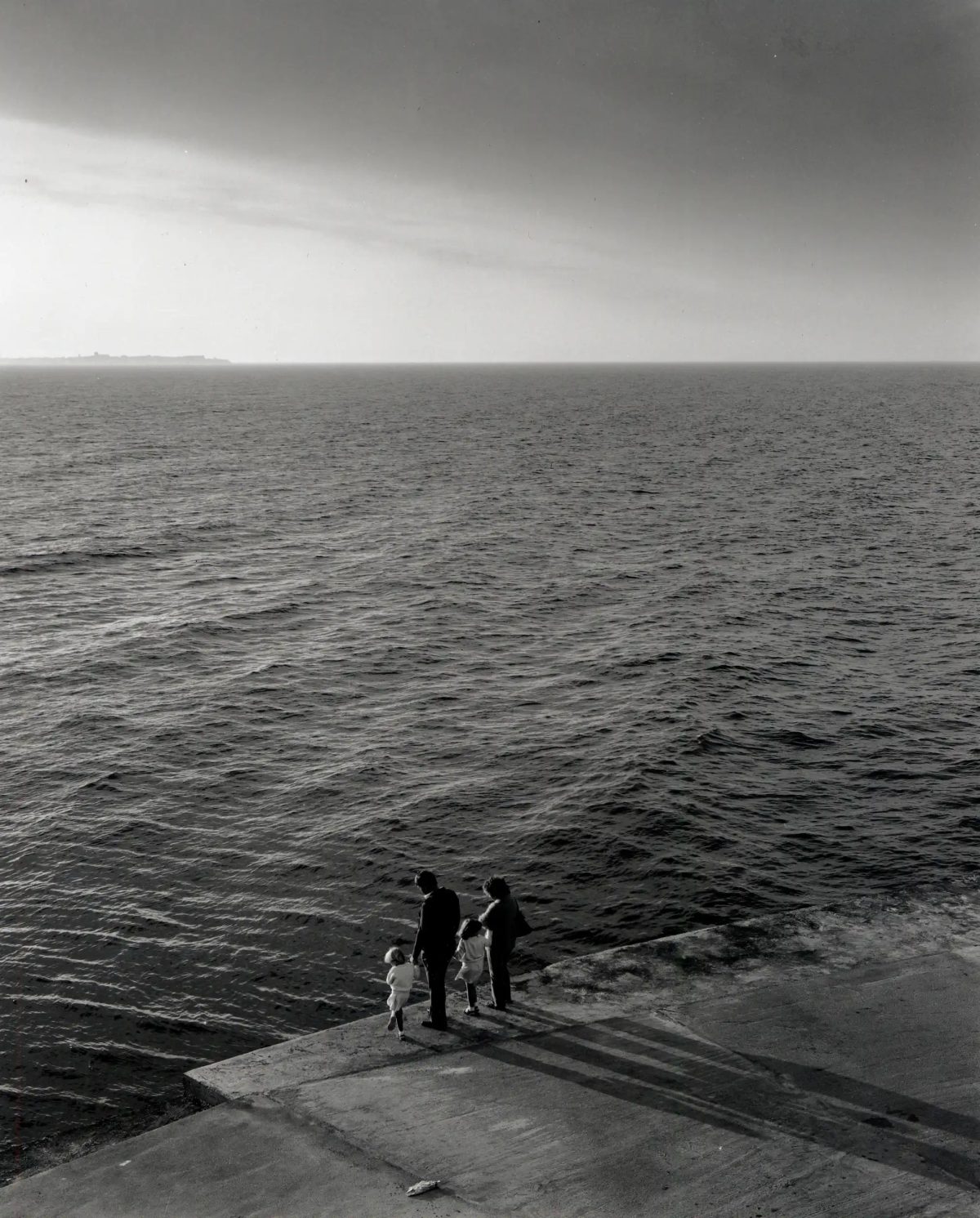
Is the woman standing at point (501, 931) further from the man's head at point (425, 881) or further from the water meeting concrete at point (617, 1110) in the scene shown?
the man's head at point (425, 881)

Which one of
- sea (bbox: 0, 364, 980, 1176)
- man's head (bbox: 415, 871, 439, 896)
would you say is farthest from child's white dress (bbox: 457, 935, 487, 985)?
sea (bbox: 0, 364, 980, 1176)

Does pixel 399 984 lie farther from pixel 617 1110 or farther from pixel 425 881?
pixel 617 1110

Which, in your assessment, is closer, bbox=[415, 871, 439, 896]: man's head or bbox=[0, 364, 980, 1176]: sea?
bbox=[415, 871, 439, 896]: man's head

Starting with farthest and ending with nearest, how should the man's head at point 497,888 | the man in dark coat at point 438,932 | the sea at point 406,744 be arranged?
the sea at point 406,744 < the man's head at point 497,888 < the man in dark coat at point 438,932

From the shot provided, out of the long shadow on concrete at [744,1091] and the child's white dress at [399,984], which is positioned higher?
the child's white dress at [399,984]

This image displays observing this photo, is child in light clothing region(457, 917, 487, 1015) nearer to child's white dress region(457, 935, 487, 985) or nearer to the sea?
child's white dress region(457, 935, 487, 985)

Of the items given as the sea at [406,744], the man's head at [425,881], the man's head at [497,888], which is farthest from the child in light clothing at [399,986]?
the sea at [406,744]

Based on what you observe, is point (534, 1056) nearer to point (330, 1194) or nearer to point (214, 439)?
point (330, 1194)
